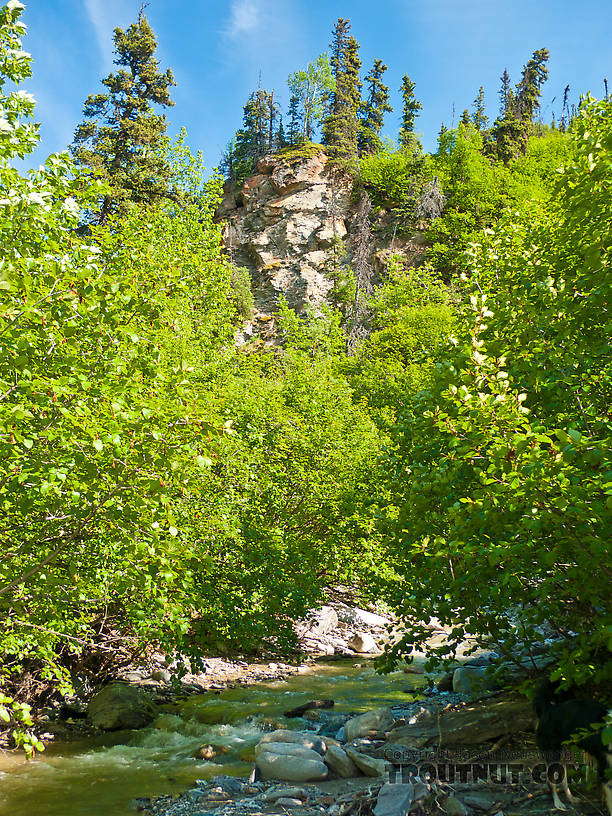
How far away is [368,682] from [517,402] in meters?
11.0

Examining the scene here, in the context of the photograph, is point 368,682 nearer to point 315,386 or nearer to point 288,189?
point 315,386

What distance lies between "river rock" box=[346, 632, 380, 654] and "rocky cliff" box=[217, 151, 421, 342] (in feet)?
107

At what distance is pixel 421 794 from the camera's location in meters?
5.82

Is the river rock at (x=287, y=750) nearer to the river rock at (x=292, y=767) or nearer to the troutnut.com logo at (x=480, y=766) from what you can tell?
the river rock at (x=292, y=767)

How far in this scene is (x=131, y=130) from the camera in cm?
3662

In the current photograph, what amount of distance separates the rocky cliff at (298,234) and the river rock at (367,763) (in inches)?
1634

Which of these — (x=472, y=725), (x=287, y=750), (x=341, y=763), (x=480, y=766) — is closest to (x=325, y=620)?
(x=287, y=750)

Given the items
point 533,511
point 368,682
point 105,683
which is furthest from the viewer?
point 368,682

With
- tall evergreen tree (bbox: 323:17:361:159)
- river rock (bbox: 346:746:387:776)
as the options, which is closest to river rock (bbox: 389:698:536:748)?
river rock (bbox: 346:746:387:776)

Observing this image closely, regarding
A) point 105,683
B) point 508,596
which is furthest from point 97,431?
point 105,683

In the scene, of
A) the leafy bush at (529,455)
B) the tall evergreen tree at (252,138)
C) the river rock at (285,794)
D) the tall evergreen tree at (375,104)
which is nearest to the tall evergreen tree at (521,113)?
the tall evergreen tree at (375,104)

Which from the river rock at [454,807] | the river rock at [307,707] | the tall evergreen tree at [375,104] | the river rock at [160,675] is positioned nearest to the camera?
the river rock at [454,807]

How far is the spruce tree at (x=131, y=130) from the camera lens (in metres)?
34.2

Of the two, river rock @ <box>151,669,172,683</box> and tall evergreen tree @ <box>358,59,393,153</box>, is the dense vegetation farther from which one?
tall evergreen tree @ <box>358,59,393,153</box>
